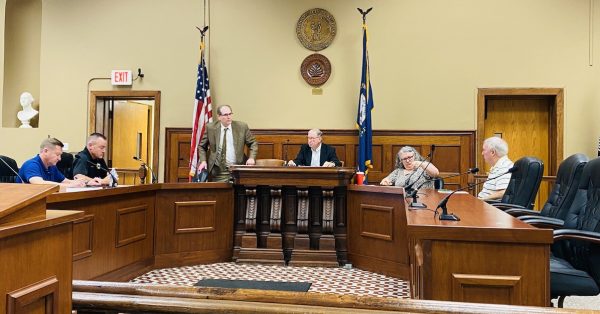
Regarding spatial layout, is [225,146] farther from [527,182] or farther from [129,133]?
[527,182]

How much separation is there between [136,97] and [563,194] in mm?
5665

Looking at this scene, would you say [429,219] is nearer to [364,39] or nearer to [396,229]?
[396,229]

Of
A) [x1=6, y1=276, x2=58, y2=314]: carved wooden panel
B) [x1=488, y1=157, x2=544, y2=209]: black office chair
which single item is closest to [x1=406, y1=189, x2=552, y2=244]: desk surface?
[x1=6, y1=276, x2=58, y2=314]: carved wooden panel

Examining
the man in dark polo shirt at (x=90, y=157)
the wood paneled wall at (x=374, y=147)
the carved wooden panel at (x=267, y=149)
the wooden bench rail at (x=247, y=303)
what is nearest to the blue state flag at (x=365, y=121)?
the wood paneled wall at (x=374, y=147)

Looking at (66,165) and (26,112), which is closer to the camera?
(66,165)

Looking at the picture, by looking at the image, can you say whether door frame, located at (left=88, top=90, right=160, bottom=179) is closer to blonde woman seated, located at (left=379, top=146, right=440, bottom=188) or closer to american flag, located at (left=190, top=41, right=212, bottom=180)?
american flag, located at (left=190, top=41, right=212, bottom=180)

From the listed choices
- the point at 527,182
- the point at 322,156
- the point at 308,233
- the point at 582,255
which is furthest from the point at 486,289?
the point at 322,156

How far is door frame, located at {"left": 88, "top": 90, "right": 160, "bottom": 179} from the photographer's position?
6.96 metres

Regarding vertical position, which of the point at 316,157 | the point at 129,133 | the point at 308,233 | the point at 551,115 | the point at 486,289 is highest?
the point at 551,115

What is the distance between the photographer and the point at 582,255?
241 centimetres

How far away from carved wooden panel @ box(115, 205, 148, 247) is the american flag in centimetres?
206

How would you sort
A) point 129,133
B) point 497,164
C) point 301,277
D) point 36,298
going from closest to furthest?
point 36,298 → point 301,277 → point 497,164 → point 129,133

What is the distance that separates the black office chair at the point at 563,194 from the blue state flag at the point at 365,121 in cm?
285

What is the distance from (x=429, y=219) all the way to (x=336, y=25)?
500cm
